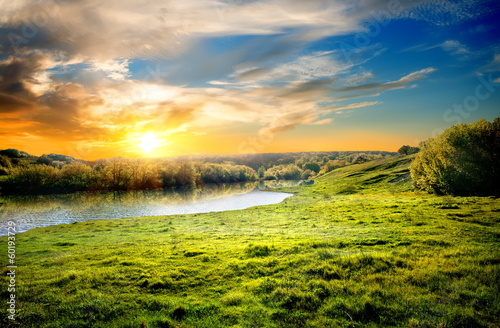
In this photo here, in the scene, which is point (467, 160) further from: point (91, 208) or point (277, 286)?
point (91, 208)

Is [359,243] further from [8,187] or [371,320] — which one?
[8,187]

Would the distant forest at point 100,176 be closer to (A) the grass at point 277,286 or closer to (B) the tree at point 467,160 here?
(A) the grass at point 277,286

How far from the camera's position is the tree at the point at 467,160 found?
121 feet

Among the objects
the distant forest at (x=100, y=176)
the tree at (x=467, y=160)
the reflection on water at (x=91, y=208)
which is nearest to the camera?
the tree at (x=467, y=160)

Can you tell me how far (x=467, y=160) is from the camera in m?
39.1

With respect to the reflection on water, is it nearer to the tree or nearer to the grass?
the grass

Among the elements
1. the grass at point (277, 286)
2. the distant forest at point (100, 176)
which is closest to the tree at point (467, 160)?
the grass at point (277, 286)

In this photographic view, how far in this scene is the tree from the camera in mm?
36844

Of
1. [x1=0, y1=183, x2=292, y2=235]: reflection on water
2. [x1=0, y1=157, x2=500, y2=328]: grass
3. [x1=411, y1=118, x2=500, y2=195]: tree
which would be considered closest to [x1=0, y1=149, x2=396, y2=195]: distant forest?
[x1=0, y1=183, x2=292, y2=235]: reflection on water

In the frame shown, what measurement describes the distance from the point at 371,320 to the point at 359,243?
795cm

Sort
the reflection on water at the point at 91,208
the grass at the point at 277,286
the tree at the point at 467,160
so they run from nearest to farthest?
the grass at the point at 277,286 < the tree at the point at 467,160 < the reflection on water at the point at 91,208

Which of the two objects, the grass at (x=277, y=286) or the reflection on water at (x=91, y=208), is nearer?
the grass at (x=277, y=286)

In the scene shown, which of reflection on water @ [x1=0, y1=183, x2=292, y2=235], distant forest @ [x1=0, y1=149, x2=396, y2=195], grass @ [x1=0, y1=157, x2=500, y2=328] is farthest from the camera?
distant forest @ [x1=0, y1=149, x2=396, y2=195]

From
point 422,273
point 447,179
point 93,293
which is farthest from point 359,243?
point 447,179
